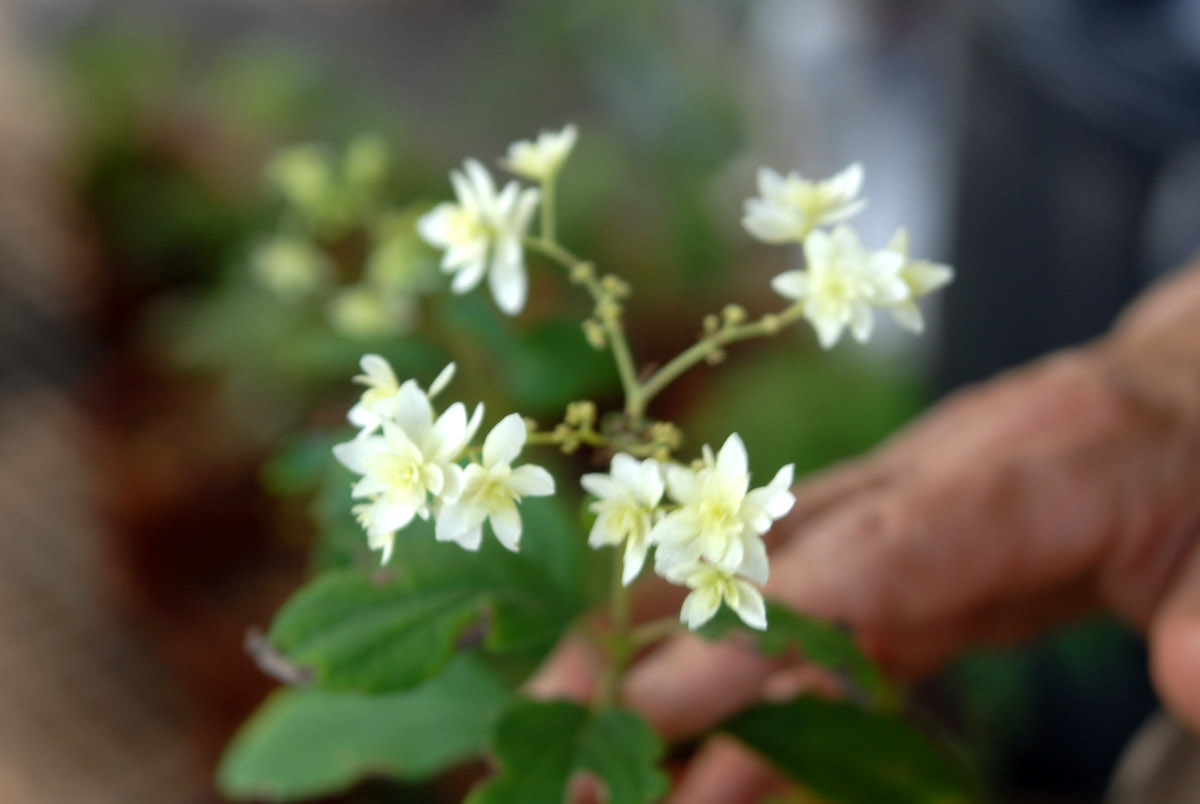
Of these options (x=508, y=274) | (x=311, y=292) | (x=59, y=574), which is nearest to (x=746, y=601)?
(x=508, y=274)

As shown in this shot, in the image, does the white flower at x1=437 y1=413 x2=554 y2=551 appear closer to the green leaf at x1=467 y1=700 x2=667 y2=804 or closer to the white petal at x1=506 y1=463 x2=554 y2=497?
the white petal at x1=506 y1=463 x2=554 y2=497

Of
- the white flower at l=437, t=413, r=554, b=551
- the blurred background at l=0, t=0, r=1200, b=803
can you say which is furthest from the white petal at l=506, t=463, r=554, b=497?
the blurred background at l=0, t=0, r=1200, b=803

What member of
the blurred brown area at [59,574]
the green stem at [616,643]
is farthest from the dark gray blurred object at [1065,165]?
the blurred brown area at [59,574]

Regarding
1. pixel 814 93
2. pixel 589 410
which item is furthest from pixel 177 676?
pixel 814 93

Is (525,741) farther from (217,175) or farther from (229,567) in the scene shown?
(217,175)

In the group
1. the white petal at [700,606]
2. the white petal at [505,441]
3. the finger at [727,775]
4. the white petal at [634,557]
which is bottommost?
the finger at [727,775]

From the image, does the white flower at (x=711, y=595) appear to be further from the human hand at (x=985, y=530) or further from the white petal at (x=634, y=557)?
the human hand at (x=985, y=530)
